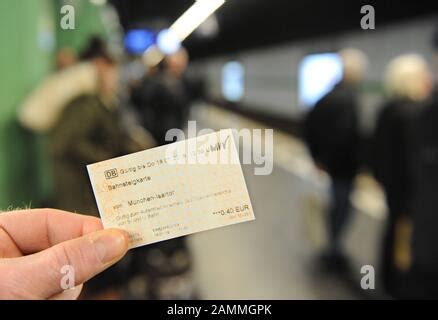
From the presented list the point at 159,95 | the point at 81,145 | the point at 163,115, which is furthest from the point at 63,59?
the point at 81,145

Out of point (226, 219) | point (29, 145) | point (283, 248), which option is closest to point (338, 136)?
point (283, 248)

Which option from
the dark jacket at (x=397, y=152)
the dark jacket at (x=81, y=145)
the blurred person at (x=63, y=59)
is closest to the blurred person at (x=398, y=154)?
the dark jacket at (x=397, y=152)

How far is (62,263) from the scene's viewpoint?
0.52 meters

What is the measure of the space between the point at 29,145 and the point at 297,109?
270 inches

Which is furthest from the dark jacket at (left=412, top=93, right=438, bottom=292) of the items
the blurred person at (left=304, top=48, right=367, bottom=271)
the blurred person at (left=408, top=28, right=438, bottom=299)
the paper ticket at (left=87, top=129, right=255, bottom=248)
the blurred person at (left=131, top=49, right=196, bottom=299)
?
the paper ticket at (left=87, top=129, right=255, bottom=248)

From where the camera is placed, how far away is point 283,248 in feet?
7.29

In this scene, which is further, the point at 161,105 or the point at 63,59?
the point at 63,59

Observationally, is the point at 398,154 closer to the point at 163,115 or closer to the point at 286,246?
the point at 286,246

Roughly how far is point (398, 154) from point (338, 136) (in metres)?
0.44

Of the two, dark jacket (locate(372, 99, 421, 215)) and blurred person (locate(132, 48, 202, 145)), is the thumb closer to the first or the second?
blurred person (locate(132, 48, 202, 145))

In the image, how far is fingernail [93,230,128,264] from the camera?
0.50m

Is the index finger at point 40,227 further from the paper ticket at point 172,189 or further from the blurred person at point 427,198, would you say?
the blurred person at point 427,198

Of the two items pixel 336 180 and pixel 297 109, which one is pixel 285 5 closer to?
pixel 336 180

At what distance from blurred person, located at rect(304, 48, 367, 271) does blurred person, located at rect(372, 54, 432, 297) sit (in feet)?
0.75
